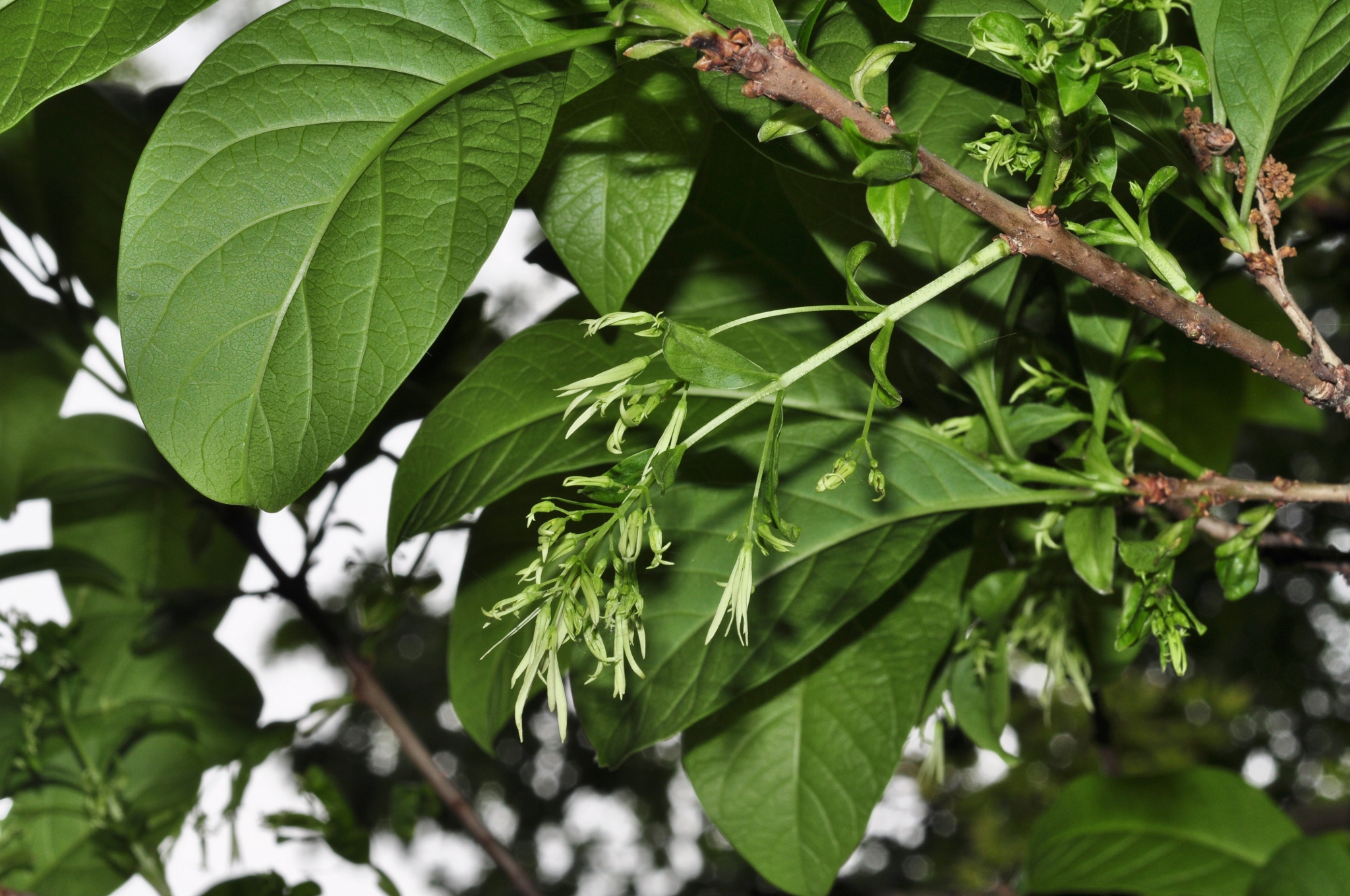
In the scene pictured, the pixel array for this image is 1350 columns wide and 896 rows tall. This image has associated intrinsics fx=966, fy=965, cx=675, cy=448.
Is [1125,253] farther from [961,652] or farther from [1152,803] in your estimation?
[1152,803]

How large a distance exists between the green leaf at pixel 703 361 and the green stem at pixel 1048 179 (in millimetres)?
118

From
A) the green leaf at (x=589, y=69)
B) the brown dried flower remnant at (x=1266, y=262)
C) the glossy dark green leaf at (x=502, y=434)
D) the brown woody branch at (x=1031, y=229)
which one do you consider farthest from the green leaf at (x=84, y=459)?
the brown dried flower remnant at (x=1266, y=262)

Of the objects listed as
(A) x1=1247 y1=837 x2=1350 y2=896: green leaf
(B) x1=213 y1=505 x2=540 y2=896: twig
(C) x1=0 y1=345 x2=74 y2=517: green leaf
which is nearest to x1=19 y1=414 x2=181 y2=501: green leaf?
(C) x1=0 y1=345 x2=74 y2=517: green leaf

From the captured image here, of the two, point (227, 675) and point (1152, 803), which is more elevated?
point (227, 675)

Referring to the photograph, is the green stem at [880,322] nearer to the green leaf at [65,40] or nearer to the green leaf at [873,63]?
the green leaf at [873,63]

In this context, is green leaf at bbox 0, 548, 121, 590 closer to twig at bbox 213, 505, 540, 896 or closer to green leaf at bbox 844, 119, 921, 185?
twig at bbox 213, 505, 540, 896

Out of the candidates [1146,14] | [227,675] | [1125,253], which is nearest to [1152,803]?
[1125,253]

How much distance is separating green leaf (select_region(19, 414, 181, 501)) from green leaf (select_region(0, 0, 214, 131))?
62 cm

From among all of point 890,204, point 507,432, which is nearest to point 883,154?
point 890,204

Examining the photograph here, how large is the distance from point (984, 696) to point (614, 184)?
46 cm

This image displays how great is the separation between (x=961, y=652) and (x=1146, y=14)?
0.46 meters

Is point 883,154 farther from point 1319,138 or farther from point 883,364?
point 1319,138

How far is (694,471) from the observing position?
559 millimetres

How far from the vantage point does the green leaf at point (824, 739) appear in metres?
0.65
